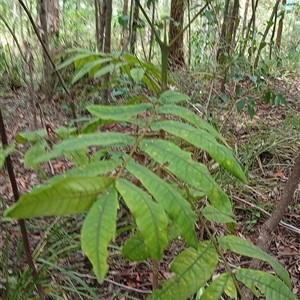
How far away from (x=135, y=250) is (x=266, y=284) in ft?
1.00

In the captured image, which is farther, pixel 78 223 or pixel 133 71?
pixel 78 223

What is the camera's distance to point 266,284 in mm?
895

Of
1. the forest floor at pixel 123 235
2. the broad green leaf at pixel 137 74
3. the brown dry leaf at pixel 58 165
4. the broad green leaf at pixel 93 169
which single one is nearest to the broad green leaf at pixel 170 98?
the broad green leaf at pixel 137 74

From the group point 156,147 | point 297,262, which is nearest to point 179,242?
point 297,262

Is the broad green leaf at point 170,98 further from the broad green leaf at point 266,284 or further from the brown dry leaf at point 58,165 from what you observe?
the brown dry leaf at point 58,165

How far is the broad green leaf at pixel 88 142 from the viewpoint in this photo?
77cm

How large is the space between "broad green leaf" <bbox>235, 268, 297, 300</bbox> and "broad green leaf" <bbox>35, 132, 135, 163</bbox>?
397 mm

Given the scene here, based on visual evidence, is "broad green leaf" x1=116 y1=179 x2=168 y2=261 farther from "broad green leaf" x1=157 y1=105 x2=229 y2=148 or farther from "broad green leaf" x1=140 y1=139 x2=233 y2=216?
"broad green leaf" x1=157 y1=105 x2=229 y2=148

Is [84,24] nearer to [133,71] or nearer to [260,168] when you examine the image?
→ [260,168]

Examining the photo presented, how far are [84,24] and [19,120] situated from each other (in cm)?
335

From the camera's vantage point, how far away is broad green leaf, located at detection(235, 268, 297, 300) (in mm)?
894

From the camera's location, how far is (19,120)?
3.41 metres

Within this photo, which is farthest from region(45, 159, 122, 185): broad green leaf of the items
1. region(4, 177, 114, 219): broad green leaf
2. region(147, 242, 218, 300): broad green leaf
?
region(147, 242, 218, 300): broad green leaf

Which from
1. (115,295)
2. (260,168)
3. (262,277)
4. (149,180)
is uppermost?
(149,180)
